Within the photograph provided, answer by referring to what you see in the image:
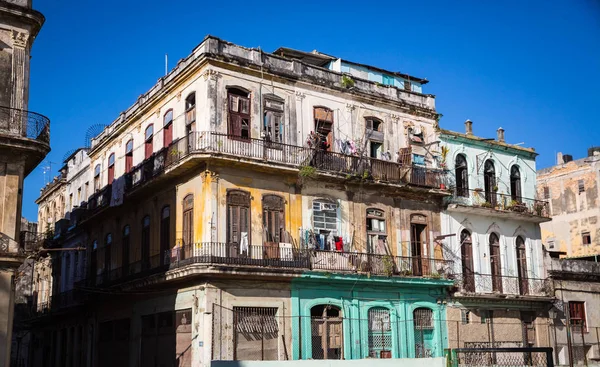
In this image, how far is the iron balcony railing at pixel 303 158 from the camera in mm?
22859

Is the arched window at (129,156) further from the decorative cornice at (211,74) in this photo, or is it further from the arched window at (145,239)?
the decorative cornice at (211,74)

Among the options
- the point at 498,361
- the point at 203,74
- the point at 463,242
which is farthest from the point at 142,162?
the point at 498,361

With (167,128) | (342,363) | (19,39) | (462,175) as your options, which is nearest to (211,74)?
(167,128)

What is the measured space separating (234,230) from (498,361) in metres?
11.3

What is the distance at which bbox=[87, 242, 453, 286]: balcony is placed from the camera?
21969mm

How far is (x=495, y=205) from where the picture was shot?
1157 inches

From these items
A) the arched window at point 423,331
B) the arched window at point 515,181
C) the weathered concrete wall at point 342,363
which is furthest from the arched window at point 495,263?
the weathered concrete wall at point 342,363

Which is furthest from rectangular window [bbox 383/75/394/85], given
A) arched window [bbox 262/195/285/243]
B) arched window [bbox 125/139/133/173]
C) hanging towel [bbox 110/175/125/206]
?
hanging towel [bbox 110/175/125/206]

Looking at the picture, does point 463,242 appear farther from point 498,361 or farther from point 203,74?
point 203,74

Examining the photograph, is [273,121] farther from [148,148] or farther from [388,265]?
[388,265]

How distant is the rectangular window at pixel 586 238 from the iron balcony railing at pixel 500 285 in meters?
12.3

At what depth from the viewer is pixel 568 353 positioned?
29.3 m

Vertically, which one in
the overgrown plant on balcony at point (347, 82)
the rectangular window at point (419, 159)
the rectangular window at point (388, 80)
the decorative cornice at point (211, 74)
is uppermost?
the rectangular window at point (388, 80)

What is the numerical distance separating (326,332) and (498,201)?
10.6 m
